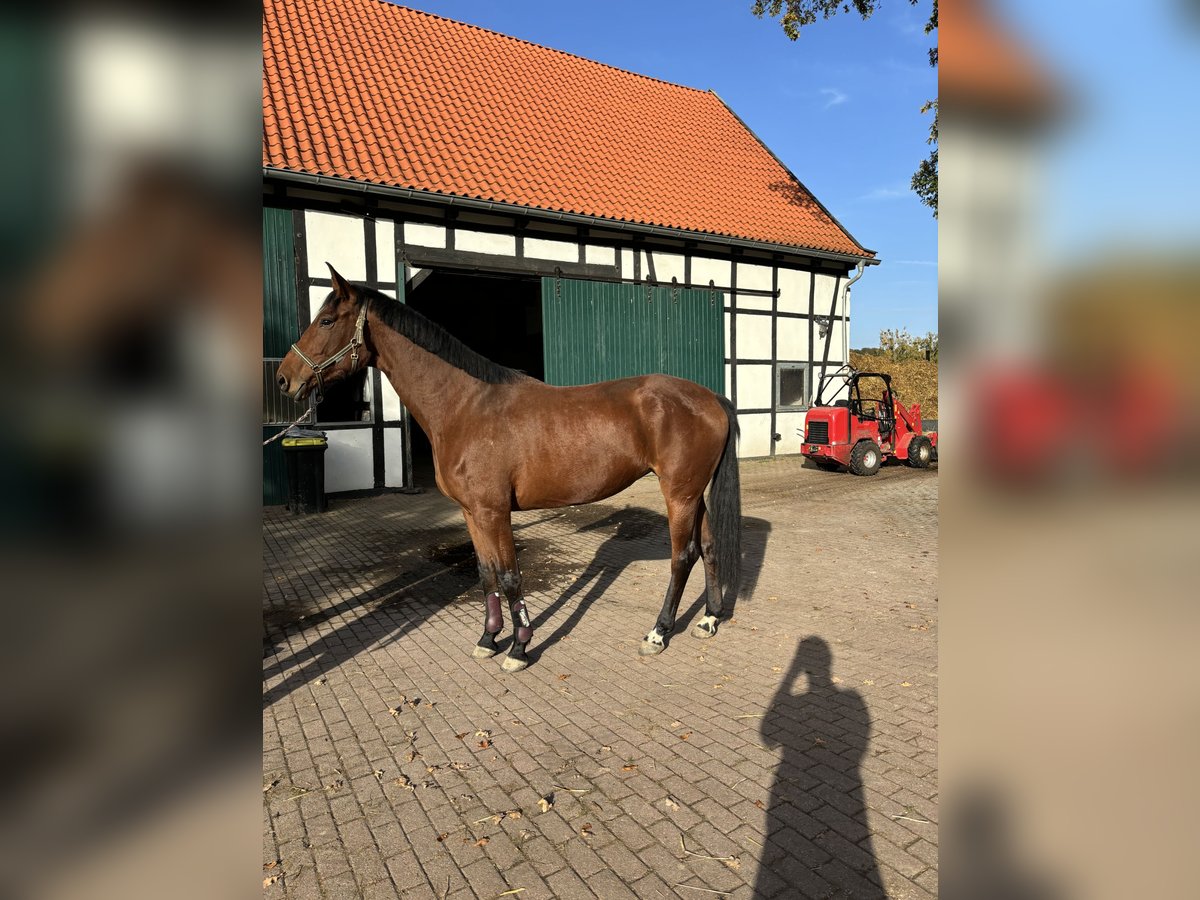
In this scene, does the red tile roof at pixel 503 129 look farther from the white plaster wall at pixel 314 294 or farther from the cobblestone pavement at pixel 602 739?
the cobblestone pavement at pixel 602 739

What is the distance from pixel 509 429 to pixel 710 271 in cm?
942

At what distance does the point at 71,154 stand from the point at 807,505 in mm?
8972

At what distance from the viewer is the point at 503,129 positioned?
1148cm

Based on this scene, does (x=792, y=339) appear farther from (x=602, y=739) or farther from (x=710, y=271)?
(x=602, y=739)

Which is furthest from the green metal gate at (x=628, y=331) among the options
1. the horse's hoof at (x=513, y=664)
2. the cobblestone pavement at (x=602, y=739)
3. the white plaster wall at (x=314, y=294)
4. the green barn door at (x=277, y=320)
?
the horse's hoof at (x=513, y=664)

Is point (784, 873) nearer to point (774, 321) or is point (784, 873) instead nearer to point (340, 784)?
point (340, 784)

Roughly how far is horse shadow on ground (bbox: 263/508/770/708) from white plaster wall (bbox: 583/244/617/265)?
547 cm

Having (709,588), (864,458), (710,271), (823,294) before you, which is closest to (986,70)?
(709,588)

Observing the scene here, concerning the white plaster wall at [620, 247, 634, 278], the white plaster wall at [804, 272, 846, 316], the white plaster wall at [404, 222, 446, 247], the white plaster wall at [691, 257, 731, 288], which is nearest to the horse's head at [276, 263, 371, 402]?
the white plaster wall at [404, 222, 446, 247]

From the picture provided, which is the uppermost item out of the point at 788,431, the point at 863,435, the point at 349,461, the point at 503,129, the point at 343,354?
the point at 503,129

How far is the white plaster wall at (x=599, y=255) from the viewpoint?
10940 mm

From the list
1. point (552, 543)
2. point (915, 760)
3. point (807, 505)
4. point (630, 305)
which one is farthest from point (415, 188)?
point (915, 760)

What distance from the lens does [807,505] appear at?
28.7 ft

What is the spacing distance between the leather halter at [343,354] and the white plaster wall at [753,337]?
32.9ft
